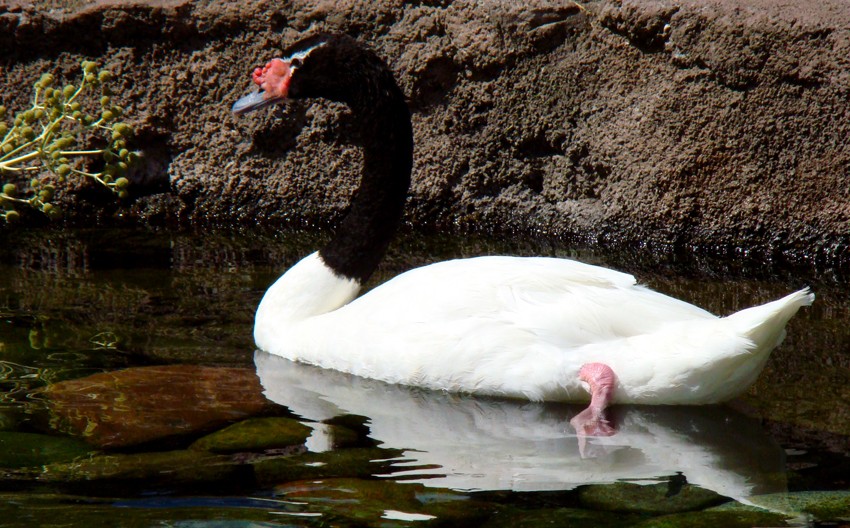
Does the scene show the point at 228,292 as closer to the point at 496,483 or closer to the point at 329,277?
the point at 329,277

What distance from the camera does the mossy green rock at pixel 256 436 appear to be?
3.49 meters

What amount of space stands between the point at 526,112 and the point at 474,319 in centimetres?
323

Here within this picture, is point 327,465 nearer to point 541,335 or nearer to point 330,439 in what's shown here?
point 330,439

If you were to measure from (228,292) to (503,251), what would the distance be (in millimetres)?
1660

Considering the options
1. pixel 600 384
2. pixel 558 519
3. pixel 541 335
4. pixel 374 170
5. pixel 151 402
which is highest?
pixel 374 170

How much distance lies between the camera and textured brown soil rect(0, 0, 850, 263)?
20.6 feet

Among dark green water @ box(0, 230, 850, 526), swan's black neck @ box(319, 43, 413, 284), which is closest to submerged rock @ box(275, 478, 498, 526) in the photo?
dark green water @ box(0, 230, 850, 526)

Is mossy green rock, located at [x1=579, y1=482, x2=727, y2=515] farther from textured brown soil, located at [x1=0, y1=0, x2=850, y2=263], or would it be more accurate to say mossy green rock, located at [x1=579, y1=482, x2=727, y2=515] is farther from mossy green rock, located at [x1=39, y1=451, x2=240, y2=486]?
textured brown soil, located at [x1=0, y1=0, x2=850, y2=263]

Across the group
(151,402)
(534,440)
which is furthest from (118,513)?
(534,440)

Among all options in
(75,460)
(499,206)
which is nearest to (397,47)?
(499,206)

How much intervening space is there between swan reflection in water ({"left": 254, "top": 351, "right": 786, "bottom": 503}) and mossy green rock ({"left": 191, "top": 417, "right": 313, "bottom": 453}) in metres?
0.07

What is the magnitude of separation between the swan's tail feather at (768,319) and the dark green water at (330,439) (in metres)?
0.31

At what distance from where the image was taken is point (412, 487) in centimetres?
312

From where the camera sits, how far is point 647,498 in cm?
307
